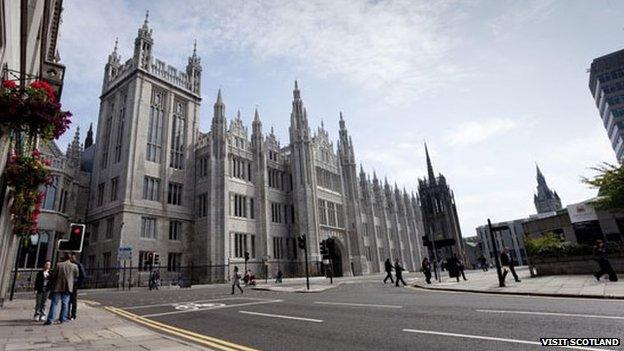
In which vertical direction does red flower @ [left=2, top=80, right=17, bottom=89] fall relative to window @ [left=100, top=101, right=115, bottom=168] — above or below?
below

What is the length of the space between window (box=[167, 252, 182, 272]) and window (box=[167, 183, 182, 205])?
6.02m

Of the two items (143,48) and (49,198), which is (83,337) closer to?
(49,198)

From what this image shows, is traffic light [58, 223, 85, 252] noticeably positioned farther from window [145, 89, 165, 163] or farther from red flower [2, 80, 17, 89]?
window [145, 89, 165, 163]

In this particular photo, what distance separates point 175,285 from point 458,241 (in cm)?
7241

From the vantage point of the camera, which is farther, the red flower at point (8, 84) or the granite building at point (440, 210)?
the granite building at point (440, 210)

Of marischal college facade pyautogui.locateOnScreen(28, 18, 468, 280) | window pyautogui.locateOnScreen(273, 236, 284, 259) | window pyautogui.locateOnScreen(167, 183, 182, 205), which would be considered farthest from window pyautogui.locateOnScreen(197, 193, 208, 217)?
window pyautogui.locateOnScreen(273, 236, 284, 259)

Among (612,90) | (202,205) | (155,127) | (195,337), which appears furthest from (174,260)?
(612,90)

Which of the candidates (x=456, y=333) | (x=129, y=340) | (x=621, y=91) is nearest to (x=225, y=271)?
(x=129, y=340)

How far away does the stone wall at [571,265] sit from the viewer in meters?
17.9

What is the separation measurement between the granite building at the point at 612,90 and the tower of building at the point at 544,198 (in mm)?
43451

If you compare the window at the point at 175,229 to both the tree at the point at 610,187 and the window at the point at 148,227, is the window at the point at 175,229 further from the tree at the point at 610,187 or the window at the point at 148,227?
the tree at the point at 610,187

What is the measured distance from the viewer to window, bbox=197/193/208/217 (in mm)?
40531

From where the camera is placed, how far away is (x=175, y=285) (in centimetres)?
3344

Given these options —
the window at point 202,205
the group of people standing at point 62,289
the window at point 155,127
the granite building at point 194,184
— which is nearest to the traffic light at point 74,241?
the group of people standing at point 62,289
